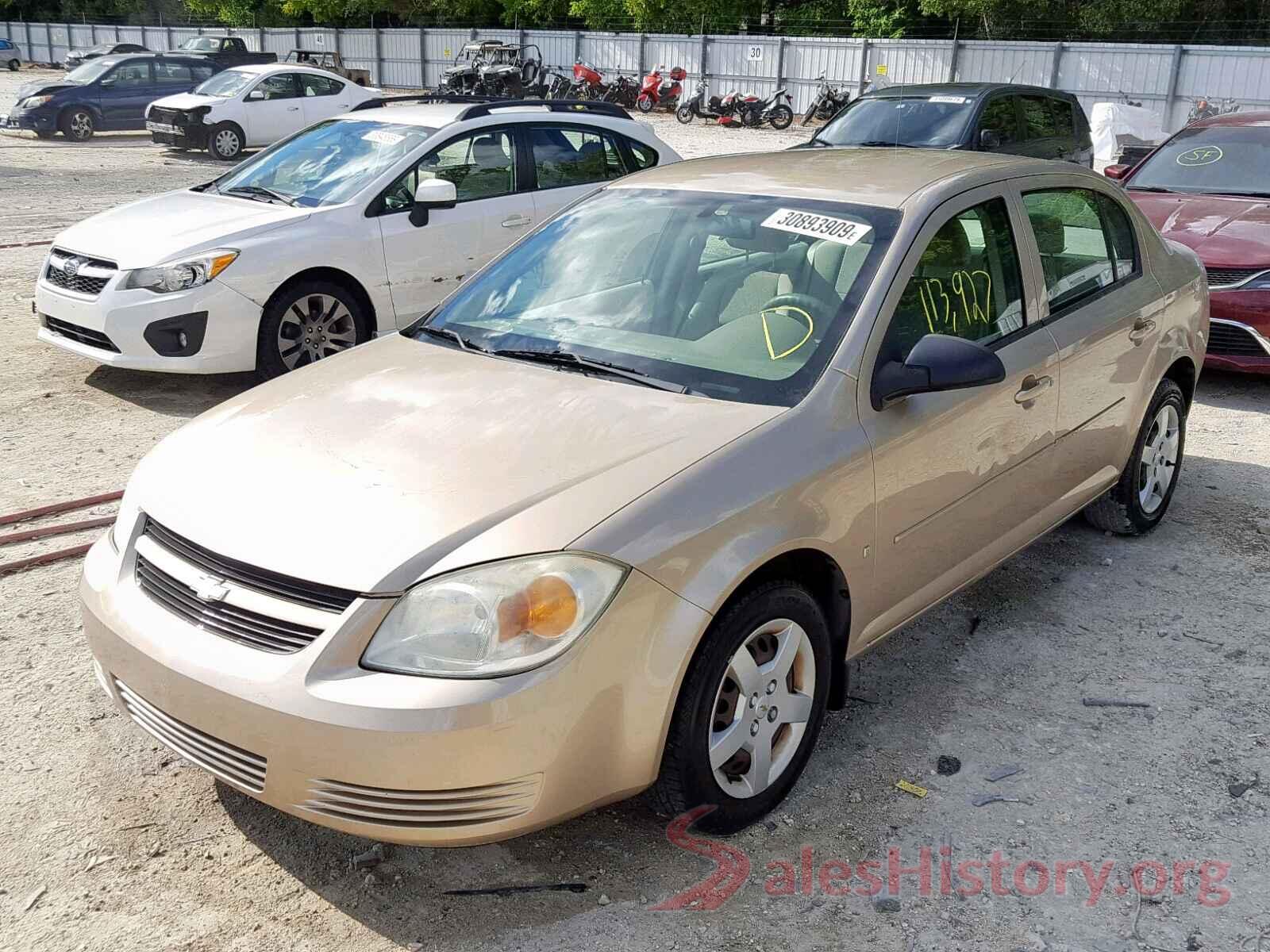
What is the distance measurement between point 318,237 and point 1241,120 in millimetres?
6946

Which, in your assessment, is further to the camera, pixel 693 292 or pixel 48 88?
pixel 48 88

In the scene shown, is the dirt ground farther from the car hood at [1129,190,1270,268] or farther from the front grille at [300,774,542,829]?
the car hood at [1129,190,1270,268]

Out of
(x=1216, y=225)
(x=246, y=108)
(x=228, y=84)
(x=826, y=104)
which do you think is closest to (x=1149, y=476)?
(x=1216, y=225)

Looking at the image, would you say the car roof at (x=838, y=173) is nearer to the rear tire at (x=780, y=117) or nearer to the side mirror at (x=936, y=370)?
the side mirror at (x=936, y=370)

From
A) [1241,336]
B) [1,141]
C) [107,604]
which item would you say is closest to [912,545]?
[107,604]

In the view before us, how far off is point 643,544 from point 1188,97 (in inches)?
1198

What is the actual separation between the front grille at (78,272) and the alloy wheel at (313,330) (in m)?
0.98

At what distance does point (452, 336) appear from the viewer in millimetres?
4047

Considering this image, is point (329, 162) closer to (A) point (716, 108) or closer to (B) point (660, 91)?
(A) point (716, 108)

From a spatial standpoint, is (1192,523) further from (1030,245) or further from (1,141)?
(1,141)

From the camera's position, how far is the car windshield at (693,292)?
3.51m

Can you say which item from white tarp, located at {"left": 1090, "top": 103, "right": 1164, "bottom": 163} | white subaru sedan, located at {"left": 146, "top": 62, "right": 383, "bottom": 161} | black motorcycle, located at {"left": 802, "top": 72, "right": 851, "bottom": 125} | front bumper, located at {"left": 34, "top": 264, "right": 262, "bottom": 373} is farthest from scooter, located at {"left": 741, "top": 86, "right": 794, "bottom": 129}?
front bumper, located at {"left": 34, "top": 264, "right": 262, "bottom": 373}

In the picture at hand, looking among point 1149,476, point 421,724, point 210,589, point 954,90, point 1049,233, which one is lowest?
point 1149,476

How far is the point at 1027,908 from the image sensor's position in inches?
116
